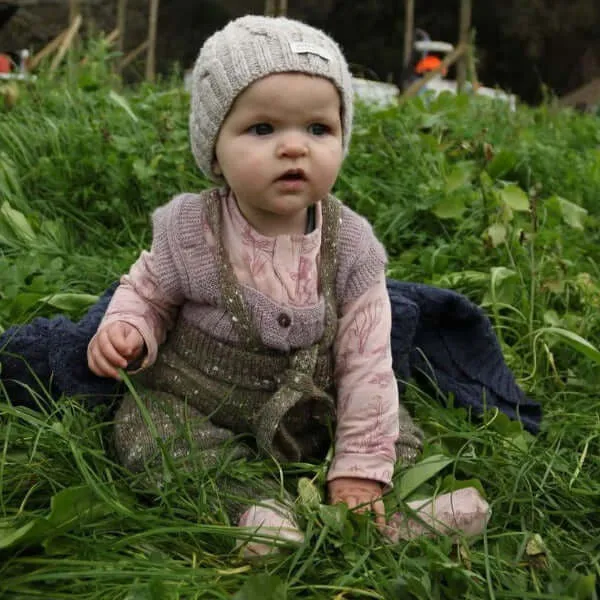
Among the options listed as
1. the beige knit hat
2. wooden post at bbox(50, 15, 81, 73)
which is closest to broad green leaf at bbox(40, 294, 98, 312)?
the beige knit hat

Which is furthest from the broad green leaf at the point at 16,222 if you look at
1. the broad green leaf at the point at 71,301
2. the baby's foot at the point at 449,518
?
the baby's foot at the point at 449,518

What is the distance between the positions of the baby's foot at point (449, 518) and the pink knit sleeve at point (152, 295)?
0.59 metres

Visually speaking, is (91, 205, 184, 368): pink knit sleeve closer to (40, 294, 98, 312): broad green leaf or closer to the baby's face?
the baby's face

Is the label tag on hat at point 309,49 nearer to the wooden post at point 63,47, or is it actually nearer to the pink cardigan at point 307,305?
the pink cardigan at point 307,305

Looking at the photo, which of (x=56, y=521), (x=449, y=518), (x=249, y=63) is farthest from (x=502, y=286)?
(x=56, y=521)

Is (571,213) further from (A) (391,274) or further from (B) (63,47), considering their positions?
(B) (63,47)

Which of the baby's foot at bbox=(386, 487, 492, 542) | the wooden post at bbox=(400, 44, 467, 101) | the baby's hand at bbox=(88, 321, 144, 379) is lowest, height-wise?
the wooden post at bbox=(400, 44, 467, 101)

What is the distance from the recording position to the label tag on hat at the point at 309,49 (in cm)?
195

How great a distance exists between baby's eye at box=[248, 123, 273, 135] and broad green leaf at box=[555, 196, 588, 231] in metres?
1.74

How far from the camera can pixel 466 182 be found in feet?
11.6

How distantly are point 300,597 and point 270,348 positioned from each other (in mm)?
536

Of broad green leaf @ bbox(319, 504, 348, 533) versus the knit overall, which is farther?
the knit overall

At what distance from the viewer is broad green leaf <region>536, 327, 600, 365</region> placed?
2582 mm

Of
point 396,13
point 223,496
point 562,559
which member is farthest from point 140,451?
point 396,13
